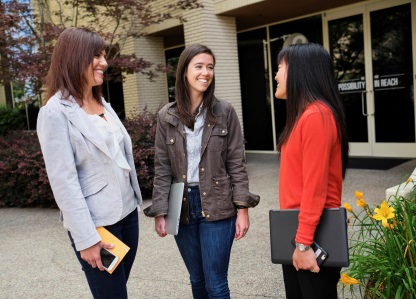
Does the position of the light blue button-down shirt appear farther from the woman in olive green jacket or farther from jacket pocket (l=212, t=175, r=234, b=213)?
jacket pocket (l=212, t=175, r=234, b=213)

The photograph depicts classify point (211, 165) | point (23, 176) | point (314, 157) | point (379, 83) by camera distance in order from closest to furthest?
1. point (314, 157)
2. point (211, 165)
3. point (23, 176)
4. point (379, 83)

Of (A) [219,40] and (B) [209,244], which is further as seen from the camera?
(A) [219,40]

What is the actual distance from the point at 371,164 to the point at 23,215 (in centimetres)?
631

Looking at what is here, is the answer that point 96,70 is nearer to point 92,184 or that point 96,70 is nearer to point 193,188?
point 92,184

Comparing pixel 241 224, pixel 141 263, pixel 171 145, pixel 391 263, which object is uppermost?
pixel 171 145

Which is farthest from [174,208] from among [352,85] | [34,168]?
[352,85]

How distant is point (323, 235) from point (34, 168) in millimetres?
5939

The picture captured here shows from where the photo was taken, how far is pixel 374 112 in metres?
8.98

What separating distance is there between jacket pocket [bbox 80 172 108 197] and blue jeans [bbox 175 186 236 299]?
59 cm

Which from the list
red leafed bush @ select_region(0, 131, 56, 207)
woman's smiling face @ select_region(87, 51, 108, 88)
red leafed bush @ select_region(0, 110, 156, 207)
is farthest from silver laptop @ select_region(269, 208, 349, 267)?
red leafed bush @ select_region(0, 131, 56, 207)

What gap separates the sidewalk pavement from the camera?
364 cm

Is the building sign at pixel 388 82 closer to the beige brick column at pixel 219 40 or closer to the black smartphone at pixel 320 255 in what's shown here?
the beige brick column at pixel 219 40

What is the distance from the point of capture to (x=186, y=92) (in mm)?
2557

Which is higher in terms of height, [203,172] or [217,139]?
[217,139]
